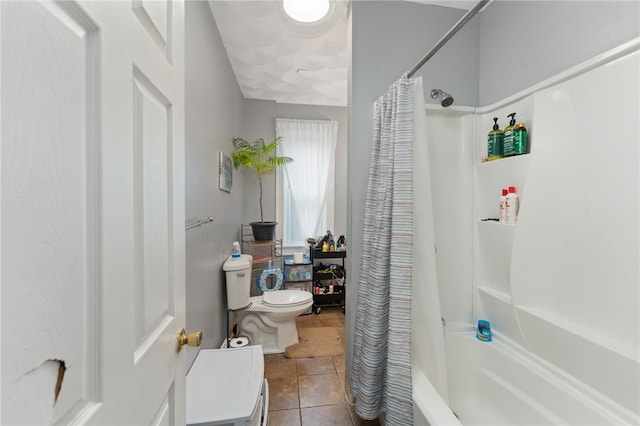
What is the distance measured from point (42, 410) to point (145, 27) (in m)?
0.70

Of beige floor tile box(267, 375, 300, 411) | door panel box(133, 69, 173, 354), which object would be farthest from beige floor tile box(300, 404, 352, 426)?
door panel box(133, 69, 173, 354)

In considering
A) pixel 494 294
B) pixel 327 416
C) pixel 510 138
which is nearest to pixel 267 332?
pixel 327 416

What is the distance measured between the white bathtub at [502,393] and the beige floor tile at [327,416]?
0.65 metres

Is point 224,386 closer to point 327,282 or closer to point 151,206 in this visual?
point 151,206

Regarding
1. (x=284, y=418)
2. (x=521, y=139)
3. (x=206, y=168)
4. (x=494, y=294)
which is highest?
(x=521, y=139)

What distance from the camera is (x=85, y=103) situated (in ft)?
1.23

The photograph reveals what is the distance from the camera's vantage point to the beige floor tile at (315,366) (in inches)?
79.6

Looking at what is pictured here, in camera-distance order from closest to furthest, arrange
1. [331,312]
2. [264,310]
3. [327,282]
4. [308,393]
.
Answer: [308,393]
[264,310]
[331,312]
[327,282]

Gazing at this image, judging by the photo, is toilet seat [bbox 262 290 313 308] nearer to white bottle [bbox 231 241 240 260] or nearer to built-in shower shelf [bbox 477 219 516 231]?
white bottle [bbox 231 241 240 260]

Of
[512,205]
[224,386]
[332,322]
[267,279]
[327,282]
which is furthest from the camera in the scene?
[327,282]

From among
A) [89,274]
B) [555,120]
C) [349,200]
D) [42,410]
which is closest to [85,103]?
[89,274]

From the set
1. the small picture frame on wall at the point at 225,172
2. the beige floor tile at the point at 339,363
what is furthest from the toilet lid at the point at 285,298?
the small picture frame on wall at the point at 225,172

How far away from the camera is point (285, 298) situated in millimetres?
2328

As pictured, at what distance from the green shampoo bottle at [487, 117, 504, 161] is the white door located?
5.57 feet
